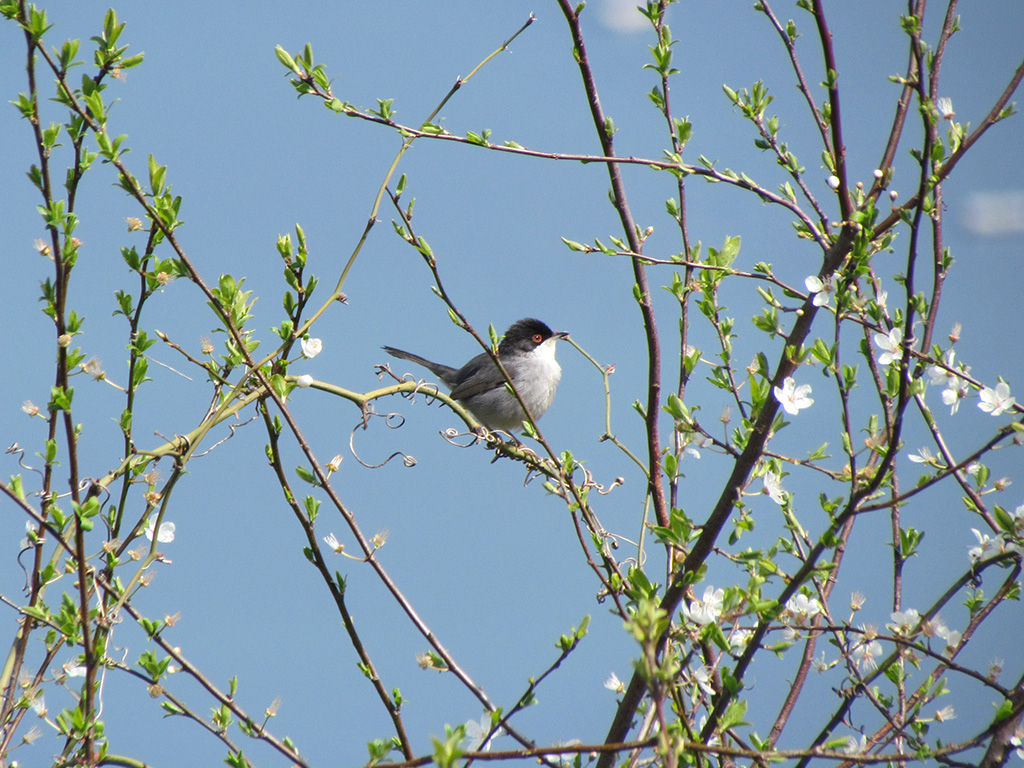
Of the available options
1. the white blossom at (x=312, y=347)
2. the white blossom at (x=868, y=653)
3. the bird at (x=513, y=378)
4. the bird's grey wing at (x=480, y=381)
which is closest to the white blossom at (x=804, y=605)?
the white blossom at (x=868, y=653)

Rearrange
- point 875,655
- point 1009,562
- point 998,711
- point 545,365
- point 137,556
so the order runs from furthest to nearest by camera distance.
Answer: point 545,365 < point 875,655 < point 137,556 < point 1009,562 < point 998,711

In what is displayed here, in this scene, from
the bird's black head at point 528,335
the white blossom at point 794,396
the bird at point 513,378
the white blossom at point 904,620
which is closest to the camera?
the white blossom at point 794,396

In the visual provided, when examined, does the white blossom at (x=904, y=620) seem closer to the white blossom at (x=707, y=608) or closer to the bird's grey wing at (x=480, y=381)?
the white blossom at (x=707, y=608)

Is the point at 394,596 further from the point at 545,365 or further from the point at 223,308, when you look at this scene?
the point at 545,365

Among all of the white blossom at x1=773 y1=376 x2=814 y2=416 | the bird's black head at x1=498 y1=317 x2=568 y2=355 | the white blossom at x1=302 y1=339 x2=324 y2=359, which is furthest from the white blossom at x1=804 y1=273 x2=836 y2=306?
the bird's black head at x1=498 y1=317 x2=568 y2=355

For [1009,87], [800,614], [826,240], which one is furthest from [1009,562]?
[1009,87]

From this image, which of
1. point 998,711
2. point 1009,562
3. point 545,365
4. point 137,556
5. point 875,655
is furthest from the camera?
point 545,365

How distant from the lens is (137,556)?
4.86ft

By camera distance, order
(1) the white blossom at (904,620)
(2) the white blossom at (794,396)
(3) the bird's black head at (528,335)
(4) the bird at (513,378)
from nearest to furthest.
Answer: (2) the white blossom at (794,396) → (1) the white blossom at (904,620) → (4) the bird at (513,378) → (3) the bird's black head at (528,335)

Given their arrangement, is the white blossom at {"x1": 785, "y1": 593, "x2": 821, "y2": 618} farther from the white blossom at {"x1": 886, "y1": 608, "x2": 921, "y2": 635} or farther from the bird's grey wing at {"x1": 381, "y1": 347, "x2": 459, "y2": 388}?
the bird's grey wing at {"x1": 381, "y1": 347, "x2": 459, "y2": 388}

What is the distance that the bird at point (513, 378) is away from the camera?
183 inches

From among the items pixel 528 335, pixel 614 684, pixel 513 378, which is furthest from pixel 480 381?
pixel 614 684

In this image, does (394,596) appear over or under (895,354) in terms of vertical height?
under

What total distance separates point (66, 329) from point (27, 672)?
0.69m
